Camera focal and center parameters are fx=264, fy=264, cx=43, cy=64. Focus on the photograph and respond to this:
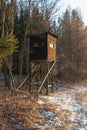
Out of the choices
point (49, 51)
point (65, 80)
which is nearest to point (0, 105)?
point (49, 51)

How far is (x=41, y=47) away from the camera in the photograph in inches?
650

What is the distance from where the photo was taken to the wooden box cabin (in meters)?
16.4

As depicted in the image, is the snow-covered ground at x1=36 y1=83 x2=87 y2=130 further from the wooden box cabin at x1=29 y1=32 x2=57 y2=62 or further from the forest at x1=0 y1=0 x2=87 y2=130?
the wooden box cabin at x1=29 y1=32 x2=57 y2=62

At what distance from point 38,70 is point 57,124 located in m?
8.32

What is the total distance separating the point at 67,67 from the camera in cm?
2862

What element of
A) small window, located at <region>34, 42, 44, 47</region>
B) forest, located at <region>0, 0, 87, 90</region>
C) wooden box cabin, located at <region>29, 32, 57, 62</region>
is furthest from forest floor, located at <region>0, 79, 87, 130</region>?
forest, located at <region>0, 0, 87, 90</region>

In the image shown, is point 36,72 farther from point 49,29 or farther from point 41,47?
point 49,29

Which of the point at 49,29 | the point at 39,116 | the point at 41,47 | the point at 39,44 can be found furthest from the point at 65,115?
the point at 49,29

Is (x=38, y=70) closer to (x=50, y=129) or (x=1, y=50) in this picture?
(x=50, y=129)

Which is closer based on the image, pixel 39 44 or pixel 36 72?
pixel 39 44

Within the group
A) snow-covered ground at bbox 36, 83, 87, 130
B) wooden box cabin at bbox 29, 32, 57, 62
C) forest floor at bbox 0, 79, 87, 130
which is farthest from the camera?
wooden box cabin at bbox 29, 32, 57, 62

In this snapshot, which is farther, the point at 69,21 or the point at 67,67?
the point at 69,21

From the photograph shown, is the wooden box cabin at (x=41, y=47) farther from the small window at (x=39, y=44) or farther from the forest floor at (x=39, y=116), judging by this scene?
the forest floor at (x=39, y=116)

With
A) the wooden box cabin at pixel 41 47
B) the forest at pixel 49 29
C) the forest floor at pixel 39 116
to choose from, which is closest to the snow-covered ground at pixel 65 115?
the forest floor at pixel 39 116
